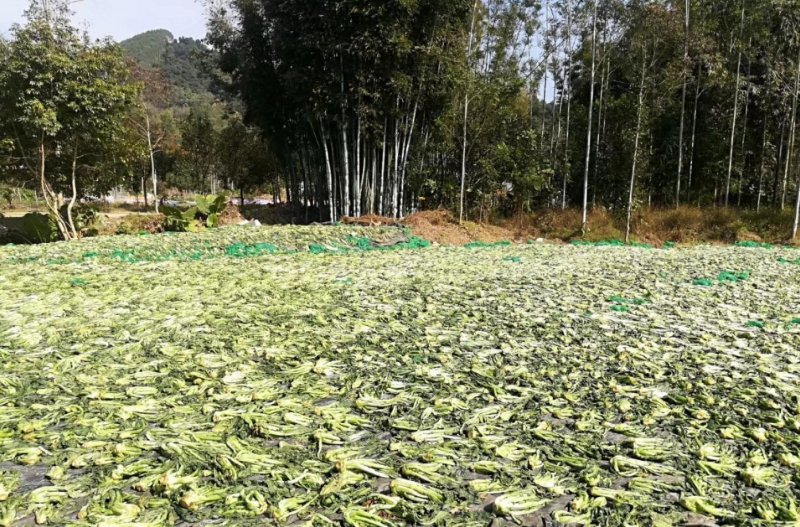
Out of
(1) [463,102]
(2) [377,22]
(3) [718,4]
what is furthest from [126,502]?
(3) [718,4]

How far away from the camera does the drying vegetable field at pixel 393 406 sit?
1.45 meters

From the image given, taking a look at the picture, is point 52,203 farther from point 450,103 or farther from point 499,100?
point 499,100

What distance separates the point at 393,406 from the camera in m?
2.04

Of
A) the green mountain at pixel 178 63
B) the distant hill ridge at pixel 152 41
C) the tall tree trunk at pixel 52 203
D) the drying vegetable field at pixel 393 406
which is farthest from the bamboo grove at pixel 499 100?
the distant hill ridge at pixel 152 41

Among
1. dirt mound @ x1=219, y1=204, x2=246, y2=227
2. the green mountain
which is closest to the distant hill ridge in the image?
the green mountain

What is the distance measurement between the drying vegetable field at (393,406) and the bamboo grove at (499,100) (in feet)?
23.0

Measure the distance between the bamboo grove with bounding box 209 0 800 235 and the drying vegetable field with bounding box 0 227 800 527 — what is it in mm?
7007

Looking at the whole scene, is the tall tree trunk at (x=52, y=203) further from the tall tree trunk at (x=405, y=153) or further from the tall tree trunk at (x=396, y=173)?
the tall tree trunk at (x=405, y=153)

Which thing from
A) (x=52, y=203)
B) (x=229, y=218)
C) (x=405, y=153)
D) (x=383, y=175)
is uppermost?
(x=405, y=153)

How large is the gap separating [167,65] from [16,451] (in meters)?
78.9

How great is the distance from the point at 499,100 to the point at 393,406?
37.8 ft

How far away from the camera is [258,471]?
1.56 m

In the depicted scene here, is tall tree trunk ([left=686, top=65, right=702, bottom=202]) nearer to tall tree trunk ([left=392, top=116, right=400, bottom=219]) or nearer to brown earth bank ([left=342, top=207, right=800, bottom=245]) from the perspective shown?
brown earth bank ([left=342, top=207, right=800, bottom=245])

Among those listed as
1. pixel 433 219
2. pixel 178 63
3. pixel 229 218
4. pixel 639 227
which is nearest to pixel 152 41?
pixel 178 63
